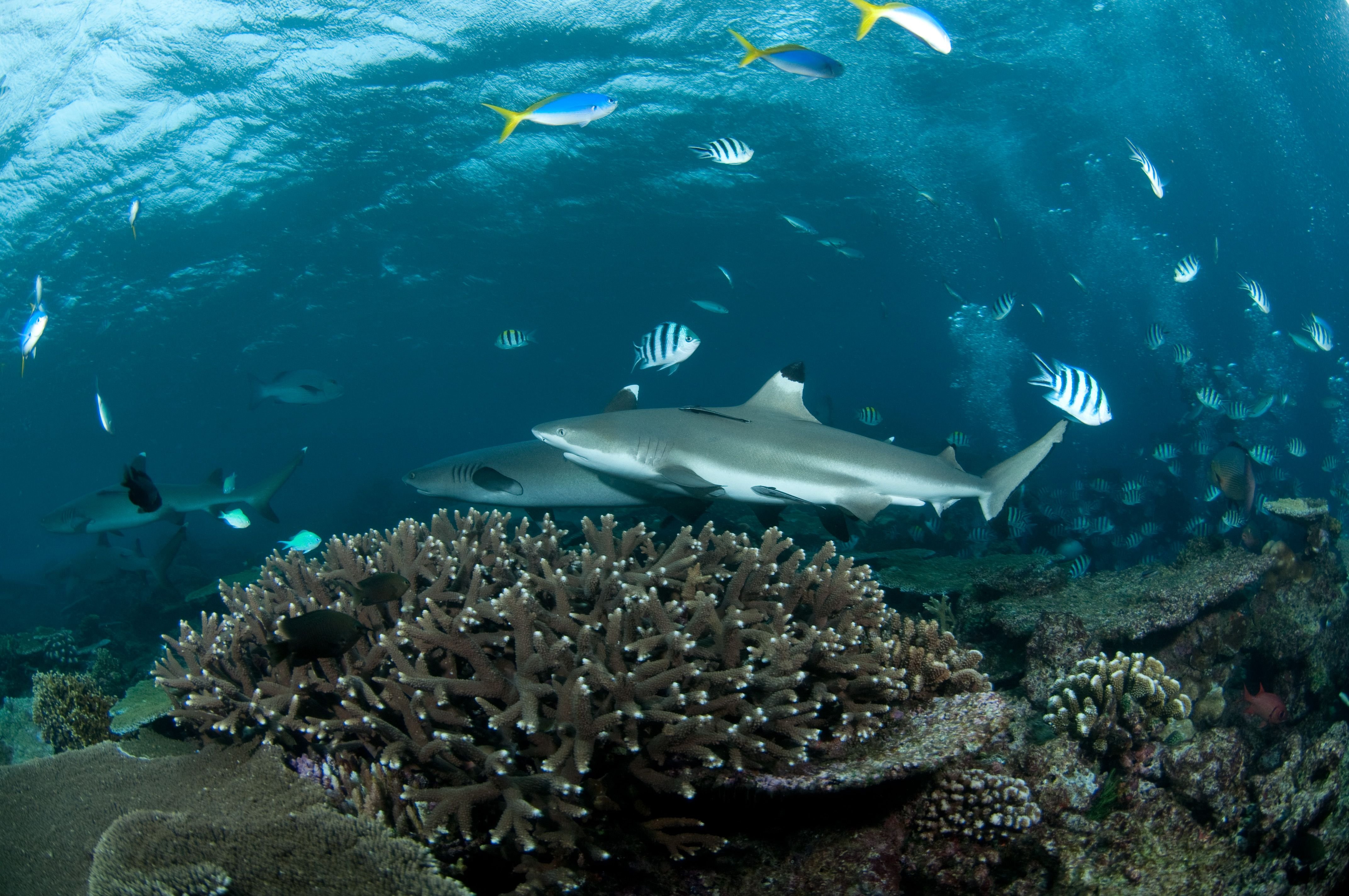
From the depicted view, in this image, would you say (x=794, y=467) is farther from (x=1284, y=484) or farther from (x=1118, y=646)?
(x=1284, y=484)

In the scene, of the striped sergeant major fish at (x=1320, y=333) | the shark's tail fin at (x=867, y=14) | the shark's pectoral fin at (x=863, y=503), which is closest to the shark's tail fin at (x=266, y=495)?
the shark's pectoral fin at (x=863, y=503)

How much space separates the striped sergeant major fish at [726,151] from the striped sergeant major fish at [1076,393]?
16.1 feet

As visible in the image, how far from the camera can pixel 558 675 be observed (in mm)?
3035

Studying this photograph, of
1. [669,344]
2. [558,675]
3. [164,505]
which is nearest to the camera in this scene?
[558,675]

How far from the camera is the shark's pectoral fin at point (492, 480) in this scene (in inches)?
237

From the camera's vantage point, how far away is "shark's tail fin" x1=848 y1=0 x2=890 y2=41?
177 inches

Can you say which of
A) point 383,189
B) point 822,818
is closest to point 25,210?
point 383,189

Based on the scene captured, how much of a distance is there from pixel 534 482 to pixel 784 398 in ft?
9.53

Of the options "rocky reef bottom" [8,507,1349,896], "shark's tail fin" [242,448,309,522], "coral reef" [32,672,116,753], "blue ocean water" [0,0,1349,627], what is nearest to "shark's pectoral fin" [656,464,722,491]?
"rocky reef bottom" [8,507,1349,896]

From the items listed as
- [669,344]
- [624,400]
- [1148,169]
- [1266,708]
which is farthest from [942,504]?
[1148,169]

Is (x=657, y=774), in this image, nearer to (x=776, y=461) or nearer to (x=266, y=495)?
(x=776, y=461)

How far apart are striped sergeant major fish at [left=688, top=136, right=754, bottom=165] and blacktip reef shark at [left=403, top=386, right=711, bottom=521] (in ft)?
13.4

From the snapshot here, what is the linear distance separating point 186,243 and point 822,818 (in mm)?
36613

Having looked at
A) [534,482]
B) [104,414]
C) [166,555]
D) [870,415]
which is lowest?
[166,555]
